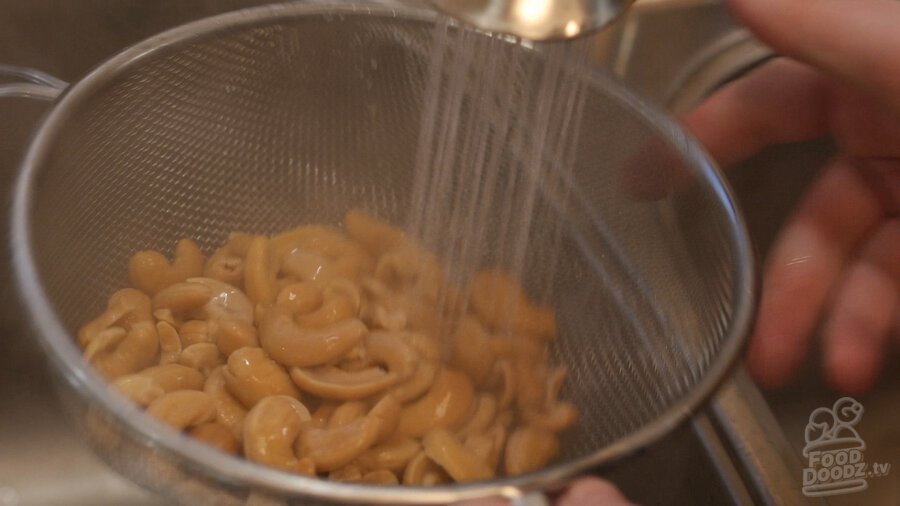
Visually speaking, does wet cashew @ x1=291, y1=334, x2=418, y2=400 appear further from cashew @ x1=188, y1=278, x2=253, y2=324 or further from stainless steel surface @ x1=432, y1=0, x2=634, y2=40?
stainless steel surface @ x1=432, y1=0, x2=634, y2=40

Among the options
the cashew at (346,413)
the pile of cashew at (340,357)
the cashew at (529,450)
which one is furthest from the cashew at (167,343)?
the cashew at (529,450)

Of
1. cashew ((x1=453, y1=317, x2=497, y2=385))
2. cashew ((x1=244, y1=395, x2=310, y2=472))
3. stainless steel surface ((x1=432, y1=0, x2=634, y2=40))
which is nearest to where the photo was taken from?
stainless steel surface ((x1=432, y1=0, x2=634, y2=40))

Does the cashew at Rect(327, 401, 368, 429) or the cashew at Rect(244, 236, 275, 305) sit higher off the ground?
the cashew at Rect(244, 236, 275, 305)

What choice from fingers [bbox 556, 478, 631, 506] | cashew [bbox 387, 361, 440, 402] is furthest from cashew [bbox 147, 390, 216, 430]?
fingers [bbox 556, 478, 631, 506]

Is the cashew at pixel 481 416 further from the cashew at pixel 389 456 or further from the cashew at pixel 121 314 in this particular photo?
the cashew at pixel 121 314

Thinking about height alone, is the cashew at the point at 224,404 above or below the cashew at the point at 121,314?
below

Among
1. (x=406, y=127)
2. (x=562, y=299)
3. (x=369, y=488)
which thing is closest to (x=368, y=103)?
(x=406, y=127)

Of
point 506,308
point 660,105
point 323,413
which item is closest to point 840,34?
point 660,105
